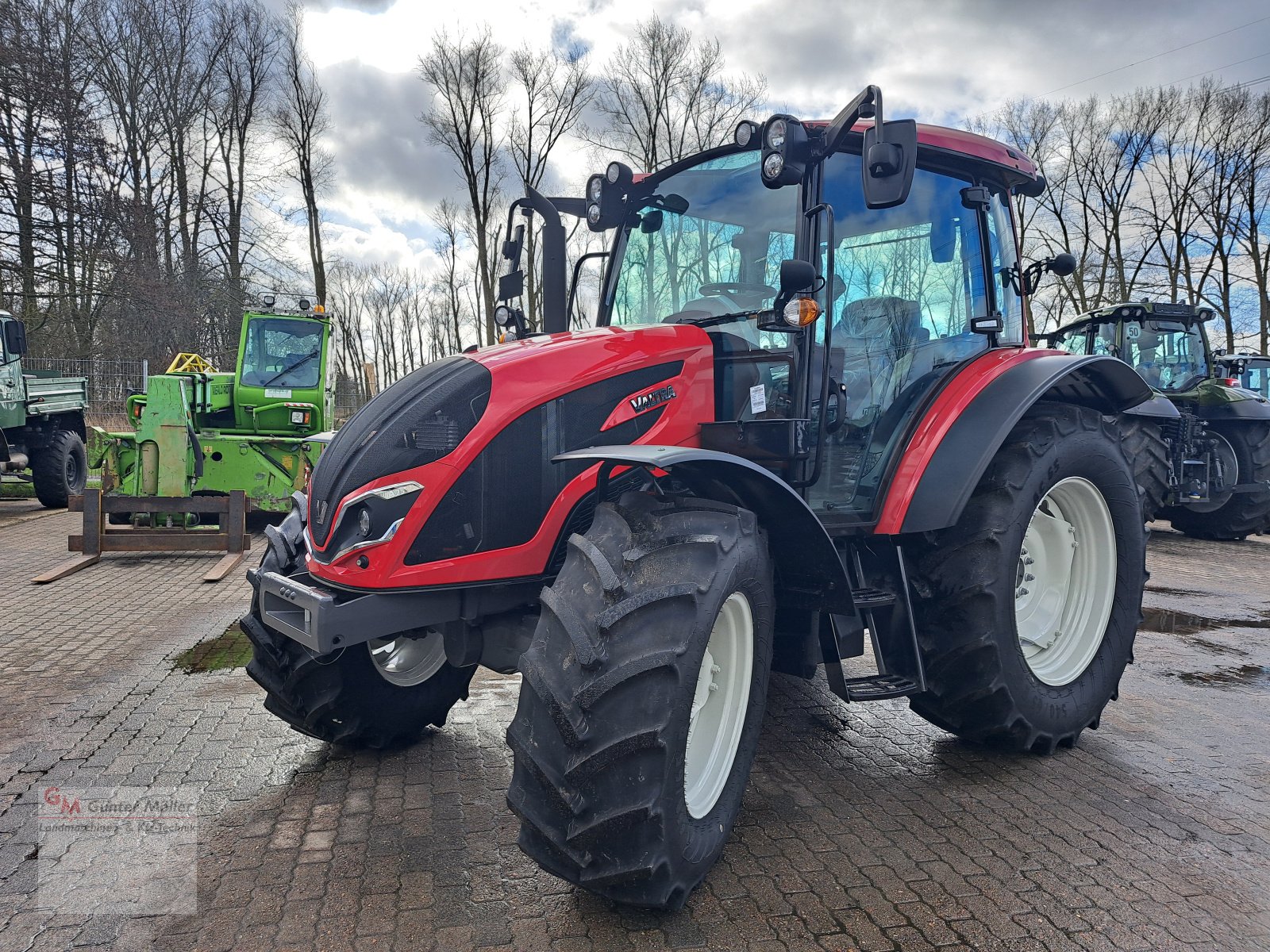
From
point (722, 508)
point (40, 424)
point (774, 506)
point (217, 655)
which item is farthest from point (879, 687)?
point (40, 424)

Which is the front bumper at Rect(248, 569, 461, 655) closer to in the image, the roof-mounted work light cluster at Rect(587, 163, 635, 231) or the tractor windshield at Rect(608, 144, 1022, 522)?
the tractor windshield at Rect(608, 144, 1022, 522)

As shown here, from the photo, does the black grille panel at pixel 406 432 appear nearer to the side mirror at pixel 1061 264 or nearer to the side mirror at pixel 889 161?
the side mirror at pixel 889 161

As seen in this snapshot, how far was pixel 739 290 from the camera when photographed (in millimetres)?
3402

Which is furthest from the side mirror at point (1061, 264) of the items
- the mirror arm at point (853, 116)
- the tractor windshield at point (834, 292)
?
the mirror arm at point (853, 116)

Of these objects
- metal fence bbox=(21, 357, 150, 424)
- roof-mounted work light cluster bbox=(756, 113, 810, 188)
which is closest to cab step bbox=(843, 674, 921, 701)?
roof-mounted work light cluster bbox=(756, 113, 810, 188)

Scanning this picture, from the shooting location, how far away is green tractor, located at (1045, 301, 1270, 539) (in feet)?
34.8

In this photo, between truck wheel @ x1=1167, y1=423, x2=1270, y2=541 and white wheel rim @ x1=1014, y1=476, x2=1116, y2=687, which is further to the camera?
truck wheel @ x1=1167, y1=423, x2=1270, y2=541

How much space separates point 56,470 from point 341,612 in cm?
1198

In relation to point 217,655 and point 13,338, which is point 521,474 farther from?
point 13,338

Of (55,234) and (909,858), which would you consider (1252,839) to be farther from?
(55,234)

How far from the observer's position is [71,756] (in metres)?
3.59

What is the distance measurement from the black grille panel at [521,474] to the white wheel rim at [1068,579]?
2.07 m

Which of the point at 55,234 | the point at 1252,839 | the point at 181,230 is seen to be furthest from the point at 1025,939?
the point at 181,230

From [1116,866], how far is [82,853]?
3289 mm
